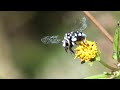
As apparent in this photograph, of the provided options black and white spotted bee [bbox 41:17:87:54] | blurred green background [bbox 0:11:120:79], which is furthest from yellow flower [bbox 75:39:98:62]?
blurred green background [bbox 0:11:120:79]

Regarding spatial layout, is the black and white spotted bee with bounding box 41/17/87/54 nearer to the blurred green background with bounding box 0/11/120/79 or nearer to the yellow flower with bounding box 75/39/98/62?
the yellow flower with bounding box 75/39/98/62

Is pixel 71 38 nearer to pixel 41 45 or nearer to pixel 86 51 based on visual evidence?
pixel 86 51

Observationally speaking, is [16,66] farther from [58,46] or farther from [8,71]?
[58,46]

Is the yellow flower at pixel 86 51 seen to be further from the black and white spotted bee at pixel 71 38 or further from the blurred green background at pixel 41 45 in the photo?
the blurred green background at pixel 41 45
